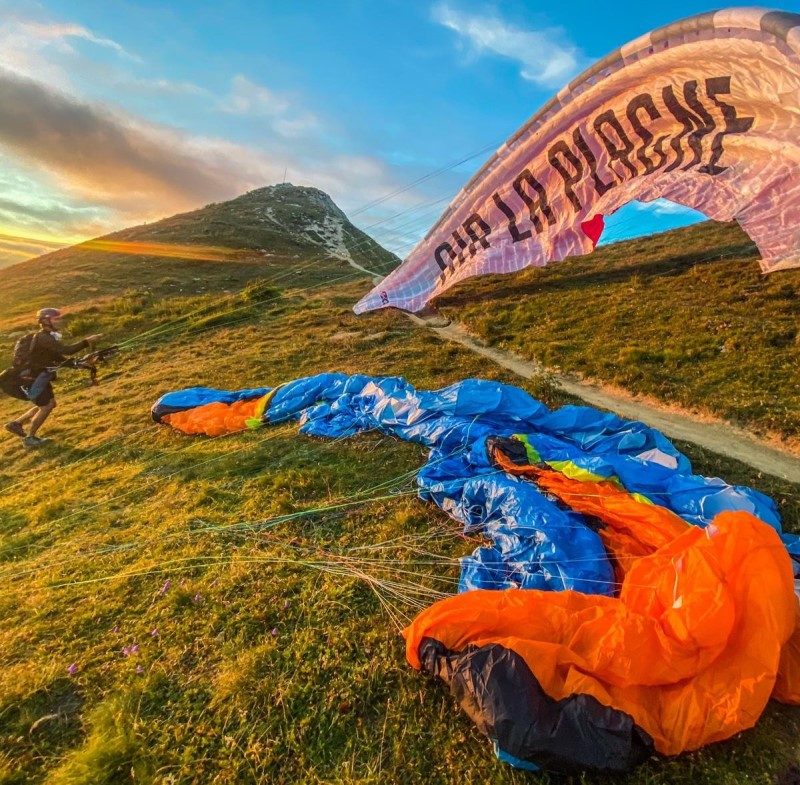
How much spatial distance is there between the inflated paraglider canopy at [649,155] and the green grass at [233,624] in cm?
351

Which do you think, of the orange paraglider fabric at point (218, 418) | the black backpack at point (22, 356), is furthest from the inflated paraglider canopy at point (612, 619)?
the black backpack at point (22, 356)

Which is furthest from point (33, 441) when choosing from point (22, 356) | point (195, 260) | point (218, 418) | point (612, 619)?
point (195, 260)

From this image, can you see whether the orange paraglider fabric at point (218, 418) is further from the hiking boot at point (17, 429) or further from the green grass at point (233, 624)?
the hiking boot at point (17, 429)

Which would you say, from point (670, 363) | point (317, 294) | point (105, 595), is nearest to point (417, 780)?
point (105, 595)

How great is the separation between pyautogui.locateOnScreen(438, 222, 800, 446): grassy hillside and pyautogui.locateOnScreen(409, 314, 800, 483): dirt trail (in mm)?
369

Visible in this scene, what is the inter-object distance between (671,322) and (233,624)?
1458 centimetres

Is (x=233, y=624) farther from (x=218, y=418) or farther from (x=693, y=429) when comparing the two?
(x=693, y=429)

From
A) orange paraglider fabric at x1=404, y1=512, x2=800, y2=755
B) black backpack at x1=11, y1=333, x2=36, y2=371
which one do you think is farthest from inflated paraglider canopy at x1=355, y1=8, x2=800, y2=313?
black backpack at x1=11, y1=333, x2=36, y2=371

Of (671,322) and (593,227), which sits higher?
(593,227)

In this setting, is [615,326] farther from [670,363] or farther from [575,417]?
[575,417]

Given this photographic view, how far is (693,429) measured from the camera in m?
9.45

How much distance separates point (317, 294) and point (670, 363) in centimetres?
2175

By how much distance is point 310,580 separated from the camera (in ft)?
17.4

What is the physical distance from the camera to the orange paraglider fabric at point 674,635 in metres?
3.37
